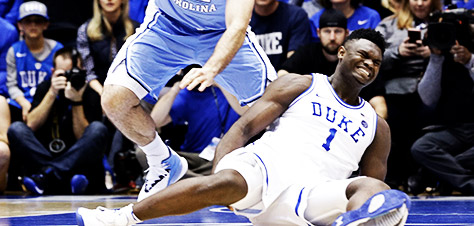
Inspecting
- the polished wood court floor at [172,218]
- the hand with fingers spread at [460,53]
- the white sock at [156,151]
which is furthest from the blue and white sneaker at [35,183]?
the hand with fingers spread at [460,53]

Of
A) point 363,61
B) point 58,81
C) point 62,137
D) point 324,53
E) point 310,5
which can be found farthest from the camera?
point 310,5

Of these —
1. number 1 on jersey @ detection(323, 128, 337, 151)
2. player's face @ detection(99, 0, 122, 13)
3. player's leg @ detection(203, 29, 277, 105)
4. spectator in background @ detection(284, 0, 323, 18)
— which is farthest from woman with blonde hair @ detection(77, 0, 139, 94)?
number 1 on jersey @ detection(323, 128, 337, 151)

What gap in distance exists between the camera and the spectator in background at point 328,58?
640 cm

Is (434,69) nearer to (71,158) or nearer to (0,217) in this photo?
(71,158)

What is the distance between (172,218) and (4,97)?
11.0 feet

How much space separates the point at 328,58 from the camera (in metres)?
6.43

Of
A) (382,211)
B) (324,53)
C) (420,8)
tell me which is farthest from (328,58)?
(382,211)

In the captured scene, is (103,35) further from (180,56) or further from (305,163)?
(305,163)

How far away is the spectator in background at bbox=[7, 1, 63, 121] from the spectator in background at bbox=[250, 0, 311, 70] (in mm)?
2132

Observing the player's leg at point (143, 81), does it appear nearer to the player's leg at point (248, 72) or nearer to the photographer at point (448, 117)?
the player's leg at point (248, 72)

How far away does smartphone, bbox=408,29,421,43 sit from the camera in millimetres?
6367

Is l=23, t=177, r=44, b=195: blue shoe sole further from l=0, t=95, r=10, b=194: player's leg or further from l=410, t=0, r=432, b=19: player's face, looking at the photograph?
l=410, t=0, r=432, b=19: player's face

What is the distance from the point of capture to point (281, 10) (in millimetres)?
7051

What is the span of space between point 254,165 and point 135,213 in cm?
54
